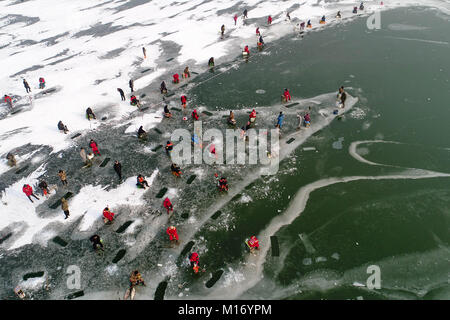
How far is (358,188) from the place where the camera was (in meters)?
19.1

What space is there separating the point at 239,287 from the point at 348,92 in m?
22.9

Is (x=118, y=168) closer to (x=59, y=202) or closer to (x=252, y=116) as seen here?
(x=59, y=202)

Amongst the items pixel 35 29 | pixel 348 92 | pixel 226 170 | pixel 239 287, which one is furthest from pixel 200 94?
pixel 35 29

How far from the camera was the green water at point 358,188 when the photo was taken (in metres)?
14.6

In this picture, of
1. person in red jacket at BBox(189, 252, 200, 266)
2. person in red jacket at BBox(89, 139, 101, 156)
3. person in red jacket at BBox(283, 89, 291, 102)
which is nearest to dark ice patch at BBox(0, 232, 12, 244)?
person in red jacket at BBox(89, 139, 101, 156)

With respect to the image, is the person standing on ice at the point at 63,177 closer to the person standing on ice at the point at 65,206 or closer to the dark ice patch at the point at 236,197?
the person standing on ice at the point at 65,206

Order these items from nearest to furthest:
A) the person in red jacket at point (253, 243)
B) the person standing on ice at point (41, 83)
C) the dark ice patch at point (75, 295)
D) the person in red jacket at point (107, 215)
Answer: the dark ice patch at point (75, 295), the person in red jacket at point (253, 243), the person in red jacket at point (107, 215), the person standing on ice at point (41, 83)

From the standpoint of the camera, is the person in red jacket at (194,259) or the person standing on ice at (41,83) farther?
the person standing on ice at (41,83)

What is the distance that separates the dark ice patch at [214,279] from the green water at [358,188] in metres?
0.39

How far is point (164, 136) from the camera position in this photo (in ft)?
80.9

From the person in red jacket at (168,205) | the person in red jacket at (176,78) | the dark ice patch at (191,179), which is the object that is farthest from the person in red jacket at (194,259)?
the person in red jacket at (176,78)

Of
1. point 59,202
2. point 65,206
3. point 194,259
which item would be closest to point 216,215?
point 194,259

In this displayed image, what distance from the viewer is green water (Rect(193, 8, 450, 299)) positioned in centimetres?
1464

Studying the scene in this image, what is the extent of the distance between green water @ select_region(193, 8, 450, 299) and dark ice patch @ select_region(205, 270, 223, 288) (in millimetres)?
391
